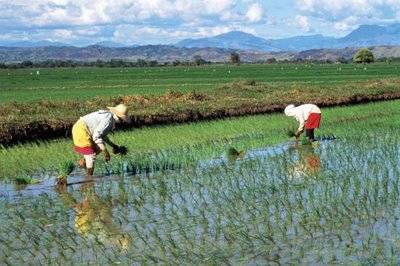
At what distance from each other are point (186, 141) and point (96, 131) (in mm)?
4367

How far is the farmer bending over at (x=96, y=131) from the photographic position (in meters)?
8.16

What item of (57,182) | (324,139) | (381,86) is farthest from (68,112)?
(381,86)

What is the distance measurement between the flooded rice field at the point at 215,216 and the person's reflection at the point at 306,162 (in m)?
0.03

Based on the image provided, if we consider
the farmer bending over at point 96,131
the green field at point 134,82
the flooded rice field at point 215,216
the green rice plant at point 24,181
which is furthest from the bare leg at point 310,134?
the green field at point 134,82

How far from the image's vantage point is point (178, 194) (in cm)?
736

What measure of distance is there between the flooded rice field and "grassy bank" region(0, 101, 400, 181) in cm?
86

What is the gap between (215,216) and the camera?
20.2ft

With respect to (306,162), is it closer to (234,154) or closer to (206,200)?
(234,154)

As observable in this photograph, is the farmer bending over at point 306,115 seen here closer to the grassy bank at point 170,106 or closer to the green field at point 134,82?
the grassy bank at point 170,106

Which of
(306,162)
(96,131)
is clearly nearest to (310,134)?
(306,162)

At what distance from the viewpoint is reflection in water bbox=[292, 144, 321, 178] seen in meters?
8.75

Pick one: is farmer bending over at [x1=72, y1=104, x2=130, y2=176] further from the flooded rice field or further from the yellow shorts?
the flooded rice field

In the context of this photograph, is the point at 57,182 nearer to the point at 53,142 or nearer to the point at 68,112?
the point at 53,142

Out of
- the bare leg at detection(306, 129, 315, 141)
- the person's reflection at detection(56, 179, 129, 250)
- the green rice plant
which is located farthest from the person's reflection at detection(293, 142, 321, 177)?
the green rice plant
